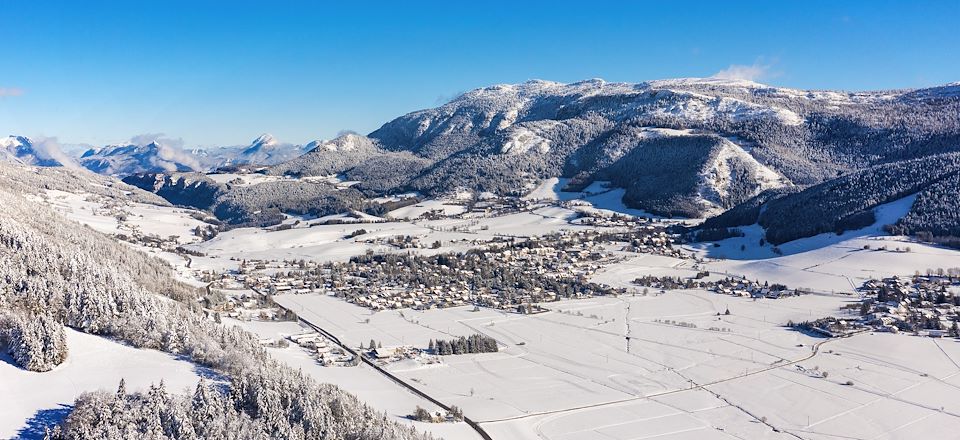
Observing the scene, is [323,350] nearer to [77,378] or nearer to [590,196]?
[77,378]

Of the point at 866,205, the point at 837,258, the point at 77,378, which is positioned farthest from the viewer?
the point at 866,205

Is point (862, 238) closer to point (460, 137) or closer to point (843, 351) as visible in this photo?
point (843, 351)

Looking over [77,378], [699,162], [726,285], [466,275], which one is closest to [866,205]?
[726,285]

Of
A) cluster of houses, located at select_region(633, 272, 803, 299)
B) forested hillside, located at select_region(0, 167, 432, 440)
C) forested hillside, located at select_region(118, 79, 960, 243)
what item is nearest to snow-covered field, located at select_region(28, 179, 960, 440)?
forested hillside, located at select_region(0, 167, 432, 440)

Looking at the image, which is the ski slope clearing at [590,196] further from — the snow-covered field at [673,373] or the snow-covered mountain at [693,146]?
the snow-covered field at [673,373]

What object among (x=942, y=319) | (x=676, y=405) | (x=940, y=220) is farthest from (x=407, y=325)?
(x=940, y=220)

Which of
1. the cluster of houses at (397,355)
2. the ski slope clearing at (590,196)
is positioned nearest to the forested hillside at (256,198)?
the ski slope clearing at (590,196)
